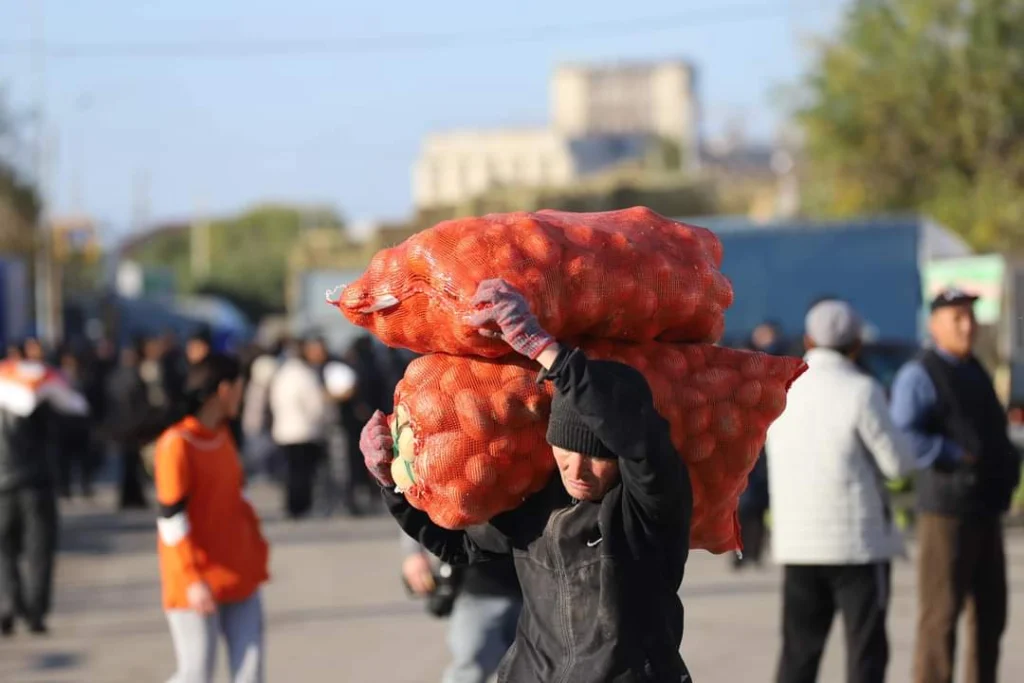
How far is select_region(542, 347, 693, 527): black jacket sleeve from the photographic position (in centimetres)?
370

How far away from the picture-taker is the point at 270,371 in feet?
67.9

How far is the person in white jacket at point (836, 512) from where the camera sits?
6.91m

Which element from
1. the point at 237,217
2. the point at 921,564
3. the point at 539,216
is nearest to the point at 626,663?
the point at 539,216

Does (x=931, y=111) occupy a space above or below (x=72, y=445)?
above

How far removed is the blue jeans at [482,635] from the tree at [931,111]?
2479 centimetres

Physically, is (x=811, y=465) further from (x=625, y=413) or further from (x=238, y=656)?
(x=625, y=413)

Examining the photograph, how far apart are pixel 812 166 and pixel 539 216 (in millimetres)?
30915

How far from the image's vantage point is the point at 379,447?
4.32 m

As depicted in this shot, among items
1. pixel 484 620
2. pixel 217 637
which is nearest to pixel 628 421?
pixel 484 620

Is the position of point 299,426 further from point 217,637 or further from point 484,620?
point 484,620

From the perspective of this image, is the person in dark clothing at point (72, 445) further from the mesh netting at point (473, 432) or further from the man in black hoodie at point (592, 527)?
the mesh netting at point (473, 432)

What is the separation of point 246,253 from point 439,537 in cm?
11329

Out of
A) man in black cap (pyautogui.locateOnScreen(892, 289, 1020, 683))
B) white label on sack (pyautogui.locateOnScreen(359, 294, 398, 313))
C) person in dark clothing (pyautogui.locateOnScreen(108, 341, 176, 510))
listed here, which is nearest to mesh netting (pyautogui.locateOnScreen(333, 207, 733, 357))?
white label on sack (pyautogui.locateOnScreen(359, 294, 398, 313))

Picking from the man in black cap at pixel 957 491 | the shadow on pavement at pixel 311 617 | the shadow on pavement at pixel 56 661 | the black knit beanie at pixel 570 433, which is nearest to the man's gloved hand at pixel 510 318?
the black knit beanie at pixel 570 433
